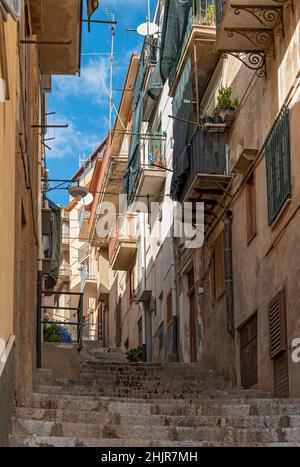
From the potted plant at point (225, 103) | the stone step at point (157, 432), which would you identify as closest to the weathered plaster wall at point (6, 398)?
the stone step at point (157, 432)

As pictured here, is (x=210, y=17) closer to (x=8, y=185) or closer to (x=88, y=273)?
(x=8, y=185)

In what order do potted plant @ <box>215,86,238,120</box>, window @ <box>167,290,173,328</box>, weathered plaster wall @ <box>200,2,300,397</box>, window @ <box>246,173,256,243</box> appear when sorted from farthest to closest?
window @ <box>167,290,173,328</box>, potted plant @ <box>215,86,238,120</box>, window @ <box>246,173,256,243</box>, weathered plaster wall @ <box>200,2,300,397</box>

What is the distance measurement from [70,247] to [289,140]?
4381cm

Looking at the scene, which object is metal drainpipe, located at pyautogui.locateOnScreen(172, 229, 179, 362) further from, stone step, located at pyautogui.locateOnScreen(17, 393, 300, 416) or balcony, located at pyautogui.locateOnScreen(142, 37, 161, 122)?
stone step, located at pyautogui.locateOnScreen(17, 393, 300, 416)

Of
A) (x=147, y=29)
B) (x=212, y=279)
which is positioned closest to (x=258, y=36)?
(x=212, y=279)

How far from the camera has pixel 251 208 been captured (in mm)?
18312

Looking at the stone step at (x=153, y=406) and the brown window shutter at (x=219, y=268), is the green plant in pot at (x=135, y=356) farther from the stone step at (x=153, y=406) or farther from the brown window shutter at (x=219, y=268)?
the stone step at (x=153, y=406)

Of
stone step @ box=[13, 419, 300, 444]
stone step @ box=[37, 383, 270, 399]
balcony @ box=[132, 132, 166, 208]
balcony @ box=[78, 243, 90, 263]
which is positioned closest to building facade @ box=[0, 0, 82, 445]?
stone step @ box=[13, 419, 300, 444]

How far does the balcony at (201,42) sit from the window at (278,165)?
188 inches

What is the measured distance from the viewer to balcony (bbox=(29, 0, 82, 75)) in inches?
606

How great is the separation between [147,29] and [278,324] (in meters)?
15.3

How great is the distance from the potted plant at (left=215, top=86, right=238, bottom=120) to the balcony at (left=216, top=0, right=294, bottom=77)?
71.4 inches
